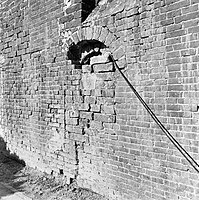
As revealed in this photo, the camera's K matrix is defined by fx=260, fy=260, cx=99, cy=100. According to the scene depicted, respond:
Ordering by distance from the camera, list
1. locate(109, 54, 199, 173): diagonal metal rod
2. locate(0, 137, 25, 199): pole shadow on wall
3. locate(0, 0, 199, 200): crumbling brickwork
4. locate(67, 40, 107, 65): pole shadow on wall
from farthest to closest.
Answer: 1. locate(0, 137, 25, 199): pole shadow on wall
2. locate(67, 40, 107, 65): pole shadow on wall
3. locate(0, 0, 199, 200): crumbling brickwork
4. locate(109, 54, 199, 173): diagonal metal rod

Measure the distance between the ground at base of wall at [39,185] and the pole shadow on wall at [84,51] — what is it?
2.16 m

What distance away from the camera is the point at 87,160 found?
4305 mm

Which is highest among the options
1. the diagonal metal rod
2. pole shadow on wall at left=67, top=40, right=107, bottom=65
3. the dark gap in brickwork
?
the dark gap in brickwork

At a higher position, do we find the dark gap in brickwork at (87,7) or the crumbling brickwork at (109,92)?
the dark gap in brickwork at (87,7)

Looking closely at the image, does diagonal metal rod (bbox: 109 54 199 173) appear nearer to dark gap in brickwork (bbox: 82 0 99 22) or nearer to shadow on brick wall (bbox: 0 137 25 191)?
dark gap in brickwork (bbox: 82 0 99 22)

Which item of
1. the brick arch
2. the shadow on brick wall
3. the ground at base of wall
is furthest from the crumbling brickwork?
the shadow on brick wall

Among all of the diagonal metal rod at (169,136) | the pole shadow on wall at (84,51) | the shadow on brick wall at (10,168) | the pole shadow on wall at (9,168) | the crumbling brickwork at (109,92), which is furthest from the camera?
the shadow on brick wall at (10,168)

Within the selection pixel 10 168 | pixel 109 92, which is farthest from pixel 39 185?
pixel 109 92

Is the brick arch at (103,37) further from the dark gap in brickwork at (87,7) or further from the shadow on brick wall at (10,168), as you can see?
the shadow on brick wall at (10,168)

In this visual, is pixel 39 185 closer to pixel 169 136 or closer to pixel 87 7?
pixel 169 136

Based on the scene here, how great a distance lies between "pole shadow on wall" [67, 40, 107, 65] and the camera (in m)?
4.13

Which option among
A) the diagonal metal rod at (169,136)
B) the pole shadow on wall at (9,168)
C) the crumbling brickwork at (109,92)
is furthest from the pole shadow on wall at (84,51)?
the pole shadow on wall at (9,168)

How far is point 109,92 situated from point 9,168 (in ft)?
11.4

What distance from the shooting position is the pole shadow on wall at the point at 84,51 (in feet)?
13.6
